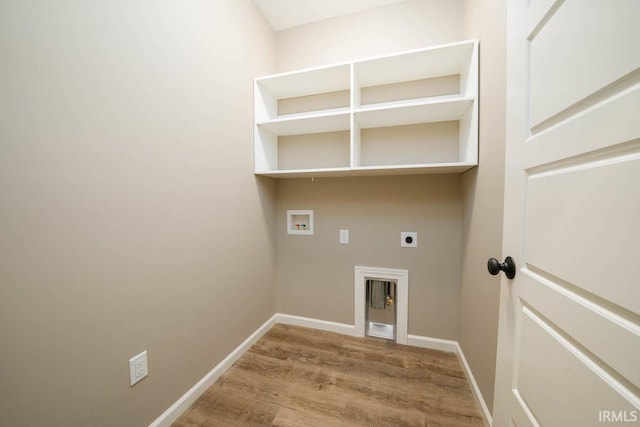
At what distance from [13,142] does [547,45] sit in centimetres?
159

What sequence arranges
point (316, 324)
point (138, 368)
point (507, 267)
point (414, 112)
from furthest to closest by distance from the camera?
point (316, 324) < point (414, 112) < point (138, 368) < point (507, 267)

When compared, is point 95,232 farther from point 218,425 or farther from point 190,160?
point 218,425

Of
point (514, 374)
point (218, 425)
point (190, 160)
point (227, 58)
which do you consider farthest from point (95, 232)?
point (514, 374)

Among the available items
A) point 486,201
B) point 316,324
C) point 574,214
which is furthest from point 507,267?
point 316,324

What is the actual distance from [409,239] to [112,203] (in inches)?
73.2

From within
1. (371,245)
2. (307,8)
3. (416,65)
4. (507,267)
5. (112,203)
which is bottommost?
(371,245)

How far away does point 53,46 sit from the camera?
79 centimetres

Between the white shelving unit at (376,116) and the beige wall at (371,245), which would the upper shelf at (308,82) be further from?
the beige wall at (371,245)

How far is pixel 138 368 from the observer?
3.52 ft

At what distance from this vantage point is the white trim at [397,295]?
75.2 inches

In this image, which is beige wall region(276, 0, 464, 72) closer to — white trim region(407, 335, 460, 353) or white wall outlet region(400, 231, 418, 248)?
white wall outlet region(400, 231, 418, 248)

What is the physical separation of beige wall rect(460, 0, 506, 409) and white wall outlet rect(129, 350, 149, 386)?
5.46 feet

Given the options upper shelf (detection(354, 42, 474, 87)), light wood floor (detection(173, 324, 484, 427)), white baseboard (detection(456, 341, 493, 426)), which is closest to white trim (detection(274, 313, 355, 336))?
light wood floor (detection(173, 324, 484, 427))

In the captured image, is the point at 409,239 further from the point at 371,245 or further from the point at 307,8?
the point at 307,8
